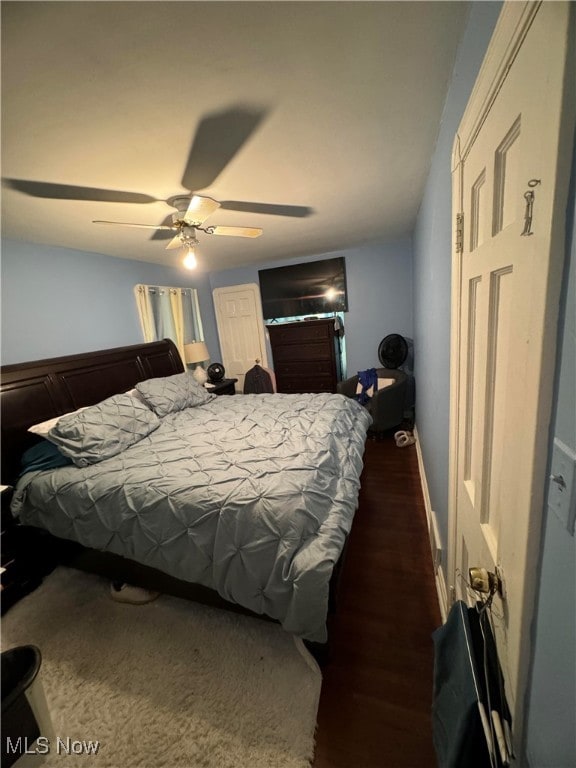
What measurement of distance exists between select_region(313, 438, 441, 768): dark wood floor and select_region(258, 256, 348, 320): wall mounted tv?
306 centimetres

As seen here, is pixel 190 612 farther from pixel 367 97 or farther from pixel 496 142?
pixel 367 97

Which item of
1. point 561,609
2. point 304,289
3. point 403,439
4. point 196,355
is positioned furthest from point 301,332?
point 561,609

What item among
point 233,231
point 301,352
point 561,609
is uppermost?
point 233,231

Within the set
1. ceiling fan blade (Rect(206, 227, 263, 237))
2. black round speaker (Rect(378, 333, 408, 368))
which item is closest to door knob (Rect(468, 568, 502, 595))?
ceiling fan blade (Rect(206, 227, 263, 237))

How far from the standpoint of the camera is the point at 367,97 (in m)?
1.14

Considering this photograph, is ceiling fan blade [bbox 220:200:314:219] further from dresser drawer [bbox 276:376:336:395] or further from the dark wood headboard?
dresser drawer [bbox 276:376:336:395]

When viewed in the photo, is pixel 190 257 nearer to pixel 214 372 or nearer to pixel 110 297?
pixel 110 297

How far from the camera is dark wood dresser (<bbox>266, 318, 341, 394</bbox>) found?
4.14 m

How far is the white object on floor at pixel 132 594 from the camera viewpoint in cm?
169

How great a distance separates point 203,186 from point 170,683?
2637 mm

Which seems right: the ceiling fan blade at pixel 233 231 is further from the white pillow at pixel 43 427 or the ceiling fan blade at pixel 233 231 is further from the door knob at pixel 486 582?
the door knob at pixel 486 582

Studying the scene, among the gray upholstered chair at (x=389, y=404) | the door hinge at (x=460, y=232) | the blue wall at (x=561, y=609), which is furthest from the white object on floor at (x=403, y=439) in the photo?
the blue wall at (x=561, y=609)

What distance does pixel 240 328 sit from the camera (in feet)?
15.8

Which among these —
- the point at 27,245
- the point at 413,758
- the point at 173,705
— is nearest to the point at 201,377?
the point at 27,245
